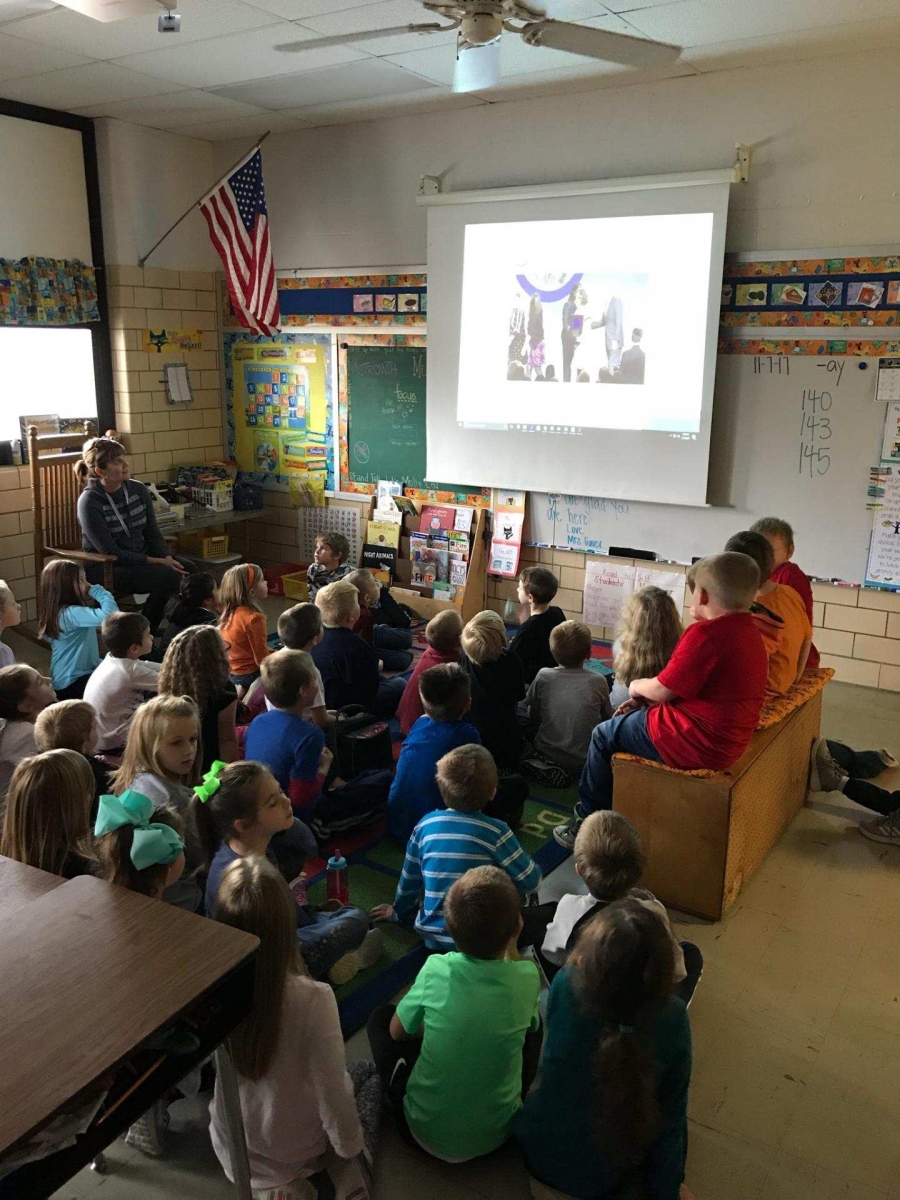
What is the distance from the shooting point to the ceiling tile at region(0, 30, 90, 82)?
14.6 feet

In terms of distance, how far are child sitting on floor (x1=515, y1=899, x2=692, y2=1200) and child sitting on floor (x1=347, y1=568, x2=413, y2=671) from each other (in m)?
2.77

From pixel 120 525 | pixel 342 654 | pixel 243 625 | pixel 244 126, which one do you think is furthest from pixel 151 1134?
pixel 244 126

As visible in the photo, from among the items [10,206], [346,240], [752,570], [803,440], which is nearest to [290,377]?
[346,240]

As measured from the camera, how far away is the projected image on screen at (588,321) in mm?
5000

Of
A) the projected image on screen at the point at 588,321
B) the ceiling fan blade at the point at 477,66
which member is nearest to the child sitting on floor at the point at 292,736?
the ceiling fan blade at the point at 477,66

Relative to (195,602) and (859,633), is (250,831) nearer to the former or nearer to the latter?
(195,602)

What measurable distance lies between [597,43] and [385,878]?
9.46 feet

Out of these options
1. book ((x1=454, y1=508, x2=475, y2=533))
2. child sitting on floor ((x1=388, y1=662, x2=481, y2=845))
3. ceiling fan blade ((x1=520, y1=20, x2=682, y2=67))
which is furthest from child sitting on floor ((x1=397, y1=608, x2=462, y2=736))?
book ((x1=454, y1=508, x2=475, y2=533))

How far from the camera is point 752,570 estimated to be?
2.80m

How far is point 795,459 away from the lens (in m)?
4.86

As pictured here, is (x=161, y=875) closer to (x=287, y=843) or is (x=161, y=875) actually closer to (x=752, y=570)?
(x=287, y=843)

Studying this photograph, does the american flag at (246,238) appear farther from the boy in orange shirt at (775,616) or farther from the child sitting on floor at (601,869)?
the child sitting on floor at (601,869)

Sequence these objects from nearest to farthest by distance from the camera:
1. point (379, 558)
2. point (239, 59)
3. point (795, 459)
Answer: point (239, 59), point (795, 459), point (379, 558)

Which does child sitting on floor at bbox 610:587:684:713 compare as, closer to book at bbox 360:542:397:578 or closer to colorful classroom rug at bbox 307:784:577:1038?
colorful classroom rug at bbox 307:784:577:1038
